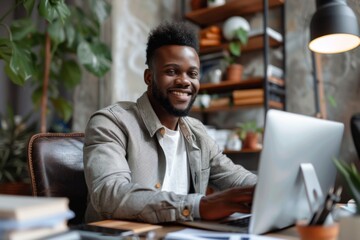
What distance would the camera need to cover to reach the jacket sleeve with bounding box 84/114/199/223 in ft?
3.06

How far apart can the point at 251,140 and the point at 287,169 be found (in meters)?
2.15

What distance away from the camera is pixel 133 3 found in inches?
127

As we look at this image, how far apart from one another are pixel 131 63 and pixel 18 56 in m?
1.36

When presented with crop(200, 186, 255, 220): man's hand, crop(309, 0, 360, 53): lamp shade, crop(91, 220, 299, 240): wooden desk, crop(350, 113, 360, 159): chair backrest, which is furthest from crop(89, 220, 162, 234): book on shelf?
crop(350, 113, 360, 159): chair backrest

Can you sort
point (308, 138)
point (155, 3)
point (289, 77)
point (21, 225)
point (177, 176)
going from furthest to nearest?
point (155, 3), point (289, 77), point (177, 176), point (308, 138), point (21, 225)

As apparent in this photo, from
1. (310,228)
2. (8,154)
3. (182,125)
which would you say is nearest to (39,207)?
(310,228)

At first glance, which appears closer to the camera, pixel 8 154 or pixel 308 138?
pixel 308 138

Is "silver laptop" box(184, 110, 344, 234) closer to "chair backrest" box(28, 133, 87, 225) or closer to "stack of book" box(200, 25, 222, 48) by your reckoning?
"chair backrest" box(28, 133, 87, 225)

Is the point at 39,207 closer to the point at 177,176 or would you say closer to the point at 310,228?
the point at 310,228

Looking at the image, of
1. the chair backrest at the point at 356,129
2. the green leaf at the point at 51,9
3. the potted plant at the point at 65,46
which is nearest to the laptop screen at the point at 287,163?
the chair backrest at the point at 356,129

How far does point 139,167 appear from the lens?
51.1 inches

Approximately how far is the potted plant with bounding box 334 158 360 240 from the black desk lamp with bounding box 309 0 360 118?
2.78ft

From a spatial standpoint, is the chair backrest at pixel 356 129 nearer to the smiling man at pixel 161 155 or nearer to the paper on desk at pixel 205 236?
the smiling man at pixel 161 155

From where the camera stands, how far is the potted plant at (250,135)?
2.91 metres
